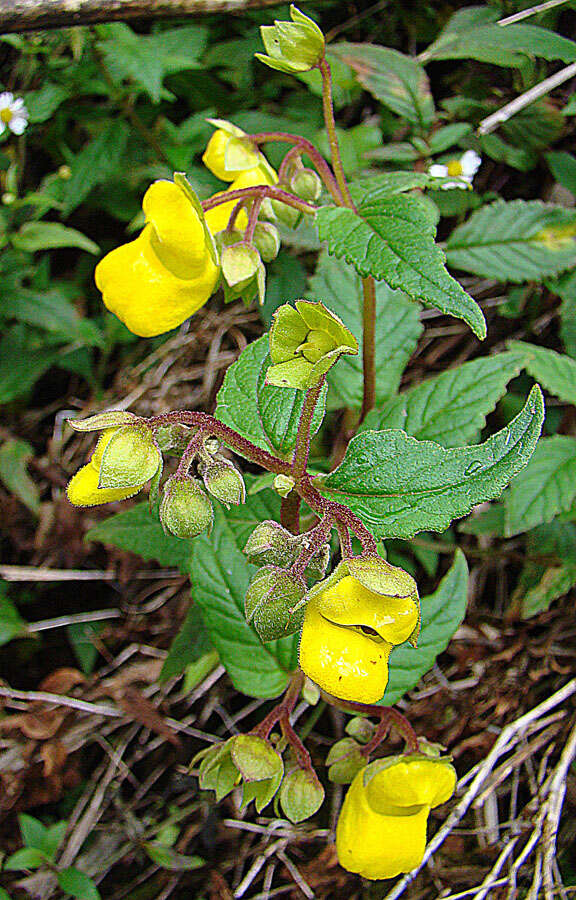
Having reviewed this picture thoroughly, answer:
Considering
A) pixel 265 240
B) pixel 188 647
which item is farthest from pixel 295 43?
pixel 188 647

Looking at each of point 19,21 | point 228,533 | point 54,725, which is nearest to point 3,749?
point 54,725

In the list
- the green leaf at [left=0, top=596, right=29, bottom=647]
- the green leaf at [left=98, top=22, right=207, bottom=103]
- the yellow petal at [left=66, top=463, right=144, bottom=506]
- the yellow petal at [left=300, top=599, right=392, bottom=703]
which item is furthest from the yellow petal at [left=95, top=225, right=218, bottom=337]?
the green leaf at [left=0, top=596, right=29, bottom=647]

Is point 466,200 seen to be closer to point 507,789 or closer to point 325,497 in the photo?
point 325,497

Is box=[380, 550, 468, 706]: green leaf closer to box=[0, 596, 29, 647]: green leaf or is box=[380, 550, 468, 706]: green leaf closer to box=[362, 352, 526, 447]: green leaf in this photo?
box=[362, 352, 526, 447]: green leaf

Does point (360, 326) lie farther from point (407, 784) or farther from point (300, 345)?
point (407, 784)

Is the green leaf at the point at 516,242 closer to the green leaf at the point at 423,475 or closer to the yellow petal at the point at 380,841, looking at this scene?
the green leaf at the point at 423,475

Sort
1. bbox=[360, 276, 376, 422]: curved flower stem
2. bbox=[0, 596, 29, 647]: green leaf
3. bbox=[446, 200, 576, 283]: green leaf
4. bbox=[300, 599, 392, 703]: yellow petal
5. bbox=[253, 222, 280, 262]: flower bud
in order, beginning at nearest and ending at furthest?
bbox=[300, 599, 392, 703]: yellow petal
bbox=[253, 222, 280, 262]: flower bud
bbox=[360, 276, 376, 422]: curved flower stem
bbox=[446, 200, 576, 283]: green leaf
bbox=[0, 596, 29, 647]: green leaf
